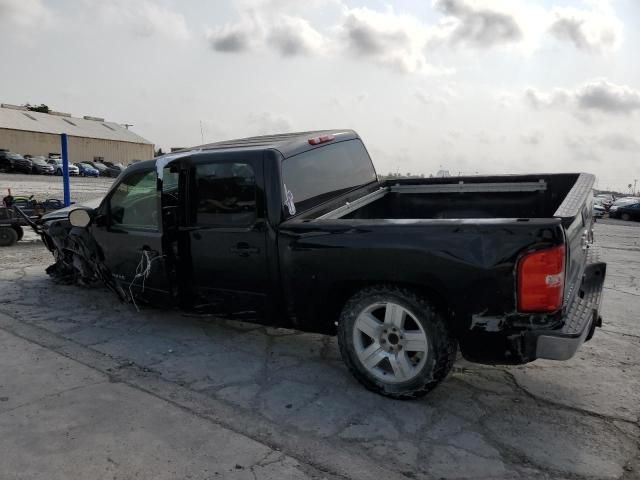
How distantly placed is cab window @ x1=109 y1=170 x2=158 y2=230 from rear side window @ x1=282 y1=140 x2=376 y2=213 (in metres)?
1.42

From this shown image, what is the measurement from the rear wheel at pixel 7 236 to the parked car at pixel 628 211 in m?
33.5

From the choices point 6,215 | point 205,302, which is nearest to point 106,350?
point 205,302

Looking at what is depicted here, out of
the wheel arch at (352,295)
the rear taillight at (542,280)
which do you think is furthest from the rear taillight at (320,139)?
the rear taillight at (542,280)

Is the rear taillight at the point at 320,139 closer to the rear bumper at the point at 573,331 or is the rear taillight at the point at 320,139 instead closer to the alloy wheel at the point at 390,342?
the alloy wheel at the point at 390,342

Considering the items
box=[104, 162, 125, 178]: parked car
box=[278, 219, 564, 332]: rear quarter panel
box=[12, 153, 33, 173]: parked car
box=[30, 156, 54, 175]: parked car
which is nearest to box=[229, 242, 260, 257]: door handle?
box=[278, 219, 564, 332]: rear quarter panel

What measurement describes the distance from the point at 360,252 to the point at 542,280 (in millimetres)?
1098

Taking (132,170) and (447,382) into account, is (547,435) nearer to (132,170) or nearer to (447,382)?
(447,382)

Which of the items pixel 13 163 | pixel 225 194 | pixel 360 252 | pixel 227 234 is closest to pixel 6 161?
pixel 13 163

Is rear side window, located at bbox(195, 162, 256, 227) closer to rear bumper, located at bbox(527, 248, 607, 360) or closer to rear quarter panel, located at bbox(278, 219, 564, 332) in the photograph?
rear quarter panel, located at bbox(278, 219, 564, 332)

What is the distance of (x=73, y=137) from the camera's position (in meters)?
55.3

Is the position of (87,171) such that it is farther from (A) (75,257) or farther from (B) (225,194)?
(B) (225,194)

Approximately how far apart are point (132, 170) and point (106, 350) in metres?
1.68

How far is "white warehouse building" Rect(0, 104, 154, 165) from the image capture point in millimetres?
51031

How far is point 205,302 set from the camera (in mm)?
4340
